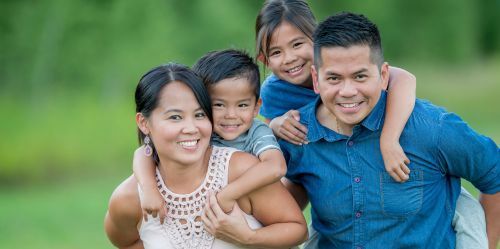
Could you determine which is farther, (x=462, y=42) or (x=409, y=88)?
(x=462, y=42)

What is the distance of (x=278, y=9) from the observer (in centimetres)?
440

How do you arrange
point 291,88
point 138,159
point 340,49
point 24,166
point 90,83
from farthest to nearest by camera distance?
point 90,83, point 24,166, point 291,88, point 138,159, point 340,49

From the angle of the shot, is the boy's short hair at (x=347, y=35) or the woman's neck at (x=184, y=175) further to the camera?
the woman's neck at (x=184, y=175)

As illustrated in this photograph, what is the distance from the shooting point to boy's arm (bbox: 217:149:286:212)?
3.61 m

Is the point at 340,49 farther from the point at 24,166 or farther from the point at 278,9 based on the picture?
the point at 24,166

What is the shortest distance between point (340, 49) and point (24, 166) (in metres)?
11.7

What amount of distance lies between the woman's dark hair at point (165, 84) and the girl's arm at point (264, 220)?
297mm

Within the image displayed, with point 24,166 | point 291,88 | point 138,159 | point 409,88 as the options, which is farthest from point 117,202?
point 24,166

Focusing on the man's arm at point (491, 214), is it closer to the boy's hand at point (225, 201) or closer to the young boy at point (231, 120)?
the young boy at point (231, 120)

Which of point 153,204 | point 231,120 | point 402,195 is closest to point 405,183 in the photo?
point 402,195

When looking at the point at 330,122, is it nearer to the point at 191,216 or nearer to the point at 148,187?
the point at 191,216

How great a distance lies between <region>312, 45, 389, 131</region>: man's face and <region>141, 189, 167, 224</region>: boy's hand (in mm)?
787

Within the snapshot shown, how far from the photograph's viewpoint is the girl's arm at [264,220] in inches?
143

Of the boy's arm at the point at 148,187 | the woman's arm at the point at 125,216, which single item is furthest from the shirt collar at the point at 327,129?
the woman's arm at the point at 125,216
